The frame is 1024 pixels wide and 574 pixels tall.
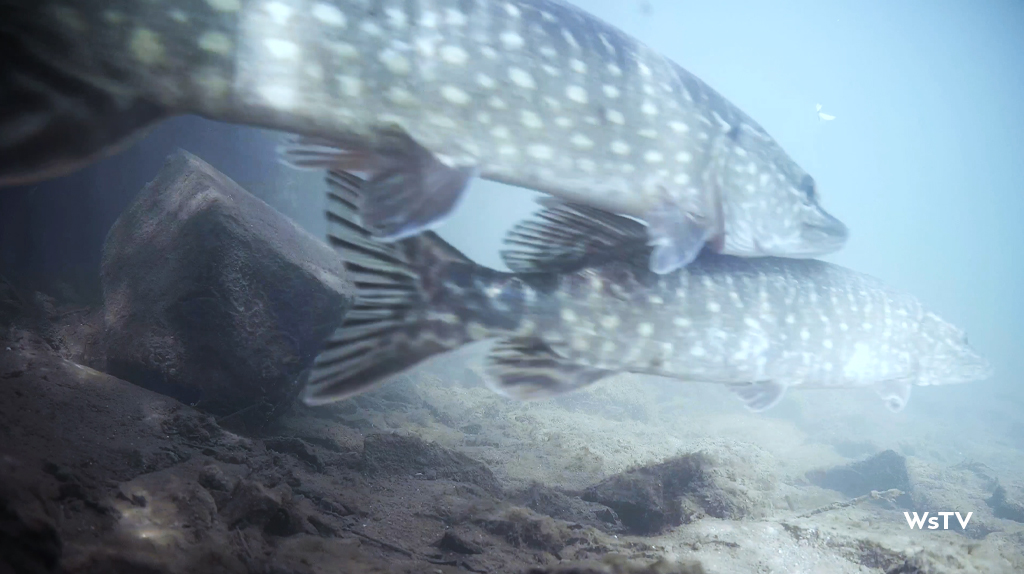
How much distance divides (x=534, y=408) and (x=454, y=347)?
7.63 metres

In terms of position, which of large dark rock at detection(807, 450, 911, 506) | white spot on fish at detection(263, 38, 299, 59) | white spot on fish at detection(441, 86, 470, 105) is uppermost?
white spot on fish at detection(441, 86, 470, 105)

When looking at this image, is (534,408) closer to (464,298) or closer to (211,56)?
(464,298)

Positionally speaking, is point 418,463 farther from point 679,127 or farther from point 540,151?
point 679,127

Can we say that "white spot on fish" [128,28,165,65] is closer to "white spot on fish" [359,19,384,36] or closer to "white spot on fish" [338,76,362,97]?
"white spot on fish" [338,76,362,97]

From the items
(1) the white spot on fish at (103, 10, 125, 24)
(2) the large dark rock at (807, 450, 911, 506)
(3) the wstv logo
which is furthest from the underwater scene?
(2) the large dark rock at (807, 450, 911, 506)

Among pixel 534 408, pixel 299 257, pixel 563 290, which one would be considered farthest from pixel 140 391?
pixel 534 408

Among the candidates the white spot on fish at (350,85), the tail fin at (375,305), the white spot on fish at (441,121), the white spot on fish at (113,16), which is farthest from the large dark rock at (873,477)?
the white spot on fish at (113,16)

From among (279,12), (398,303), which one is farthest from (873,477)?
(279,12)

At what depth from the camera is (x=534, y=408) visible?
10125 mm

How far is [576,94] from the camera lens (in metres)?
2.94

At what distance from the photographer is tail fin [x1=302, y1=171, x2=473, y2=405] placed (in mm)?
2465

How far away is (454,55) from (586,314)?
178cm

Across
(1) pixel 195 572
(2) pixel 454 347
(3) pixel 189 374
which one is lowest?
(3) pixel 189 374

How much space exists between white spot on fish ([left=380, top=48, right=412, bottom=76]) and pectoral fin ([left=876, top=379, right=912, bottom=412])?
20.0 feet
